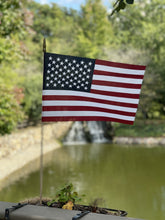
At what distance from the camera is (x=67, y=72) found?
357 cm

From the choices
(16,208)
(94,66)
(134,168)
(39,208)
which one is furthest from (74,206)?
(134,168)

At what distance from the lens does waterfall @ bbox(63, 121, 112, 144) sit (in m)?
17.8

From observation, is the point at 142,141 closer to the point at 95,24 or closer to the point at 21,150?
the point at 21,150

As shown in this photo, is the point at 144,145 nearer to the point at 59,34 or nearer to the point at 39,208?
the point at 39,208

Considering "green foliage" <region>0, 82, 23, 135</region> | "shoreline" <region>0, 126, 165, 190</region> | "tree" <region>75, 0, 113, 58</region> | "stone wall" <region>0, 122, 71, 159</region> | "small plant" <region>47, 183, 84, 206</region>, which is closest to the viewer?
"small plant" <region>47, 183, 84, 206</region>

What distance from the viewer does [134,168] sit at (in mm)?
11180

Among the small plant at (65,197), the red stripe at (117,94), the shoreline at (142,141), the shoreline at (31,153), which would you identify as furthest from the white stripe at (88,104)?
the shoreline at (142,141)

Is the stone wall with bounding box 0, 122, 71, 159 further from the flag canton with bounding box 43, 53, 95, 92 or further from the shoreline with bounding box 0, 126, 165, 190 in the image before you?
the flag canton with bounding box 43, 53, 95, 92

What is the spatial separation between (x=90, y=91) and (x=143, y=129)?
15320mm

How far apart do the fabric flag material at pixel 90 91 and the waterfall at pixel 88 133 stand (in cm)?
1380

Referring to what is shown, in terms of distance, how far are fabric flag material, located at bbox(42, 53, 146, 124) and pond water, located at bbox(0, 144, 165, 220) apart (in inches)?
88.2

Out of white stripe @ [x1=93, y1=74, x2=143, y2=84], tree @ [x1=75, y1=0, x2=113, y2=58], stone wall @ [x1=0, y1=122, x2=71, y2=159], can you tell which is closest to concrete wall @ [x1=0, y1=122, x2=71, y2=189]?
stone wall @ [x1=0, y1=122, x2=71, y2=159]

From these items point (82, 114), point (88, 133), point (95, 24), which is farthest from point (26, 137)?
point (95, 24)

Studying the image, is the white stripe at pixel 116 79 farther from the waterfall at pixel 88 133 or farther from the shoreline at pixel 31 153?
the waterfall at pixel 88 133
